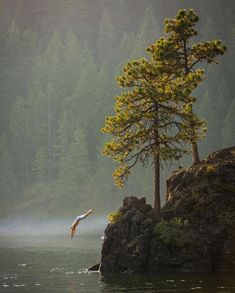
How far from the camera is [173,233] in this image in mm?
34719

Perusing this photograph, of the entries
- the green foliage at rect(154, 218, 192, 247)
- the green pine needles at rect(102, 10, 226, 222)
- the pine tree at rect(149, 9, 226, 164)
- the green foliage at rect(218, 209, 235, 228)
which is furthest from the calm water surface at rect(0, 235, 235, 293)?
the pine tree at rect(149, 9, 226, 164)

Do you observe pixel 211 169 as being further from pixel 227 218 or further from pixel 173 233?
pixel 173 233

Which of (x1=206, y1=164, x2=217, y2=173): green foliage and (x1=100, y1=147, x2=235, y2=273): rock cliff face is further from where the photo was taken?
(x1=206, y1=164, x2=217, y2=173): green foliage

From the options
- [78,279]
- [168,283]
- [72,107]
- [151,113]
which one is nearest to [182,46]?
[151,113]

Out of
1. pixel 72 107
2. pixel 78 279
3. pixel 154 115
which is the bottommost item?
pixel 78 279

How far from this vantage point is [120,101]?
38125 mm

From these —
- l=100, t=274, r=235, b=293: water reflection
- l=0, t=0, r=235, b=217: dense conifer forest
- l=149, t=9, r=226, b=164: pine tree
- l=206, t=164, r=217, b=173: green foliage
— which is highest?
l=0, t=0, r=235, b=217: dense conifer forest

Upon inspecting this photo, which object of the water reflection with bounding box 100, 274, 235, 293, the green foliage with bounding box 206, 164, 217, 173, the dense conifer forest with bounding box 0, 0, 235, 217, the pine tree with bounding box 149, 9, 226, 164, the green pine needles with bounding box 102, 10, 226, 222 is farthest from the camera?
the dense conifer forest with bounding box 0, 0, 235, 217

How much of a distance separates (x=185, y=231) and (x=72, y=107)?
79611mm

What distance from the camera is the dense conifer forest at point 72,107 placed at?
101m

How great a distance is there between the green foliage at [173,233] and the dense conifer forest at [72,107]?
5971 cm

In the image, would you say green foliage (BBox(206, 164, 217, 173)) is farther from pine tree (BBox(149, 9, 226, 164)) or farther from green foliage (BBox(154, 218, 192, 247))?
green foliage (BBox(154, 218, 192, 247))

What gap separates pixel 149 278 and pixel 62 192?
69221 mm

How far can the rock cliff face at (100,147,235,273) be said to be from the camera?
34.5 m
